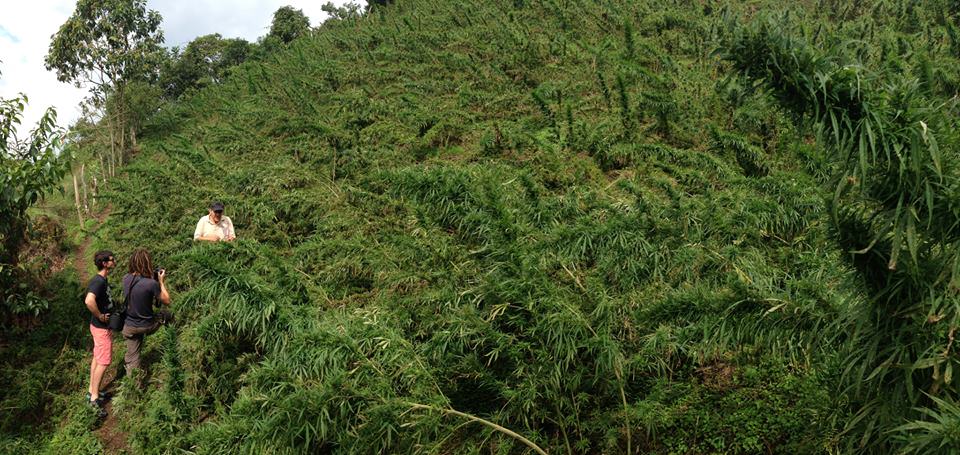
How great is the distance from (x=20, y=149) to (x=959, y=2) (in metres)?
13.8

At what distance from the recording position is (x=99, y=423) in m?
5.24

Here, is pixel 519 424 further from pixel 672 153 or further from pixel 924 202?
pixel 672 153

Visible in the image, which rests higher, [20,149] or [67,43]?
[67,43]

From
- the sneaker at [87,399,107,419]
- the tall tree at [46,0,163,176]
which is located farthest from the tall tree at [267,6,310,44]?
the sneaker at [87,399,107,419]

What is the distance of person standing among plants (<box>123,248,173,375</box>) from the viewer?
513cm

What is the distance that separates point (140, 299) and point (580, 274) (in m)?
3.75

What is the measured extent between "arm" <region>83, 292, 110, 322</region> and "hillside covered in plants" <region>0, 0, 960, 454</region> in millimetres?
629

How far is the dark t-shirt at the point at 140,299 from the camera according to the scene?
5.13 metres

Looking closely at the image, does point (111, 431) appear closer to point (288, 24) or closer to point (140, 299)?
point (140, 299)

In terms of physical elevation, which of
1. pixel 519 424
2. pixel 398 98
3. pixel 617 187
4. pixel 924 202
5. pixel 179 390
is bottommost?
pixel 519 424

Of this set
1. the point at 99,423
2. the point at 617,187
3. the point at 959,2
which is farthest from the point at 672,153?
the point at 959,2

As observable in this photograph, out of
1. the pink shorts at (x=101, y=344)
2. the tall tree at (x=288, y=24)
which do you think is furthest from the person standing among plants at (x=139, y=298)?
the tall tree at (x=288, y=24)

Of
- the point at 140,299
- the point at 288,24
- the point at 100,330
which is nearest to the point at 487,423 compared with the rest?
the point at 140,299

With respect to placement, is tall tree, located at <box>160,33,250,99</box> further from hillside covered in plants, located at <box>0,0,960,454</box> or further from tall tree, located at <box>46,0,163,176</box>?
hillside covered in plants, located at <box>0,0,960,454</box>
